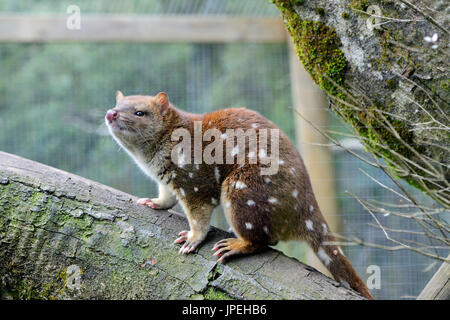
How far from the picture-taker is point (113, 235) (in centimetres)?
235

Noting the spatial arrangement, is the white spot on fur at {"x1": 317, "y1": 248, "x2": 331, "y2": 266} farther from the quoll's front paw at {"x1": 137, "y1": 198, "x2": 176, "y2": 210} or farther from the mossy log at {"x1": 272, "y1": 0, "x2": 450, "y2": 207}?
the quoll's front paw at {"x1": 137, "y1": 198, "x2": 176, "y2": 210}

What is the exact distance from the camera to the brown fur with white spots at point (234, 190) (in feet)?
8.09

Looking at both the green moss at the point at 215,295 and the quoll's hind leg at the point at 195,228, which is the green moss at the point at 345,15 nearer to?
the quoll's hind leg at the point at 195,228

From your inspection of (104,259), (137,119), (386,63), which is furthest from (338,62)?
(104,259)

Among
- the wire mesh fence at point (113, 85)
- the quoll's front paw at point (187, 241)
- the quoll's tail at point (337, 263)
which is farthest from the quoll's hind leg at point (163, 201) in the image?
the wire mesh fence at point (113, 85)

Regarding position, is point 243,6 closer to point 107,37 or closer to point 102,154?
point 107,37

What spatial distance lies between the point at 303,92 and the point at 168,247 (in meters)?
2.34

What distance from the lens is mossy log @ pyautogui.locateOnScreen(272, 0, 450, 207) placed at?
2174 mm

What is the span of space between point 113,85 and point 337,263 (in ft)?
12.2

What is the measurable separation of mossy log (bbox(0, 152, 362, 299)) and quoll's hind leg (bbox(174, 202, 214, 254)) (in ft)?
0.14

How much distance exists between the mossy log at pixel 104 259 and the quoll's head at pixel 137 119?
45 cm

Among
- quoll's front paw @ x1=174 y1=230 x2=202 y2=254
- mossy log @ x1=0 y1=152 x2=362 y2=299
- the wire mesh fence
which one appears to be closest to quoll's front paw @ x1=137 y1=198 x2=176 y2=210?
mossy log @ x1=0 y1=152 x2=362 y2=299

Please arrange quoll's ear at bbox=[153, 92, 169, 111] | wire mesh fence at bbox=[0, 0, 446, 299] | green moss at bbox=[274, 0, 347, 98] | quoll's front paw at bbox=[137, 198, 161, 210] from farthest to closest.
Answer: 1. wire mesh fence at bbox=[0, 0, 446, 299]
2. quoll's ear at bbox=[153, 92, 169, 111]
3. quoll's front paw at bbox=[137, 198, 161, 210]
4. green moss at bbox=[274, 0, 347, 98]

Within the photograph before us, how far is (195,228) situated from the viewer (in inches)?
99.3
